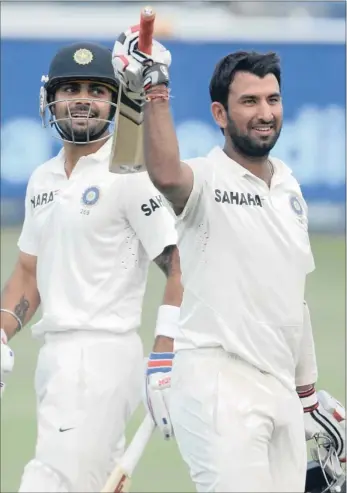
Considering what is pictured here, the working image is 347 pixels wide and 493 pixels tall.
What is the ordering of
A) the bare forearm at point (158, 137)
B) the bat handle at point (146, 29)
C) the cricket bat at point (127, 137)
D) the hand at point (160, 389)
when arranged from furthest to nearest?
the hand at point (160, 389)
the cricket bat at point (127, 137)
the bare forearm at point (158, 137)
the bat handle at point (146, 29)

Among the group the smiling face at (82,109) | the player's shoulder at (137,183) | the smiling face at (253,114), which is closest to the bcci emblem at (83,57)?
the smiling face at (82,109)

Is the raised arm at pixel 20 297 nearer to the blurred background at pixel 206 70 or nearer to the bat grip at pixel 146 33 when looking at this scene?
the bat grip at pixel 146 33

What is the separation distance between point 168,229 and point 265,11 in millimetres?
10356

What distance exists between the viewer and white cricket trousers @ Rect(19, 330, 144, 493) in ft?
18.1

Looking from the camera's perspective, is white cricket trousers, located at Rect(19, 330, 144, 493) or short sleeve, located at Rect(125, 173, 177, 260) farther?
short sleeve, located at Rect(125, 173, 177, 260)

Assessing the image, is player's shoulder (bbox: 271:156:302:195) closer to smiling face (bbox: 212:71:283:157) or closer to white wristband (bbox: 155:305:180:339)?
smiling face (bbox: 212:71:283:157)

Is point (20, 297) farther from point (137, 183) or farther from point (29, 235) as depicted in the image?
point (137, 183)

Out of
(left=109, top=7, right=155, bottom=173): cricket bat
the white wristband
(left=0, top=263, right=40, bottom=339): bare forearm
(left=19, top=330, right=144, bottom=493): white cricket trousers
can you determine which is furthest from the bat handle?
(left=0, top=263, right=40, bottom=339): bare forearm

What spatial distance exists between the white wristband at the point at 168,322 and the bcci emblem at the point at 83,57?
1128 mm

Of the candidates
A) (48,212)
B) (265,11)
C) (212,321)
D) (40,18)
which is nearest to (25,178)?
(40,18)

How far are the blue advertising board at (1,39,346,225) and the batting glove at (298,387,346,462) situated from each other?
33.1 feet

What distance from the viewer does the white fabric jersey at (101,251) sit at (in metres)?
5.72

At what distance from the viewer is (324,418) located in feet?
18.7

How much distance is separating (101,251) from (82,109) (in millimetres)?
646
